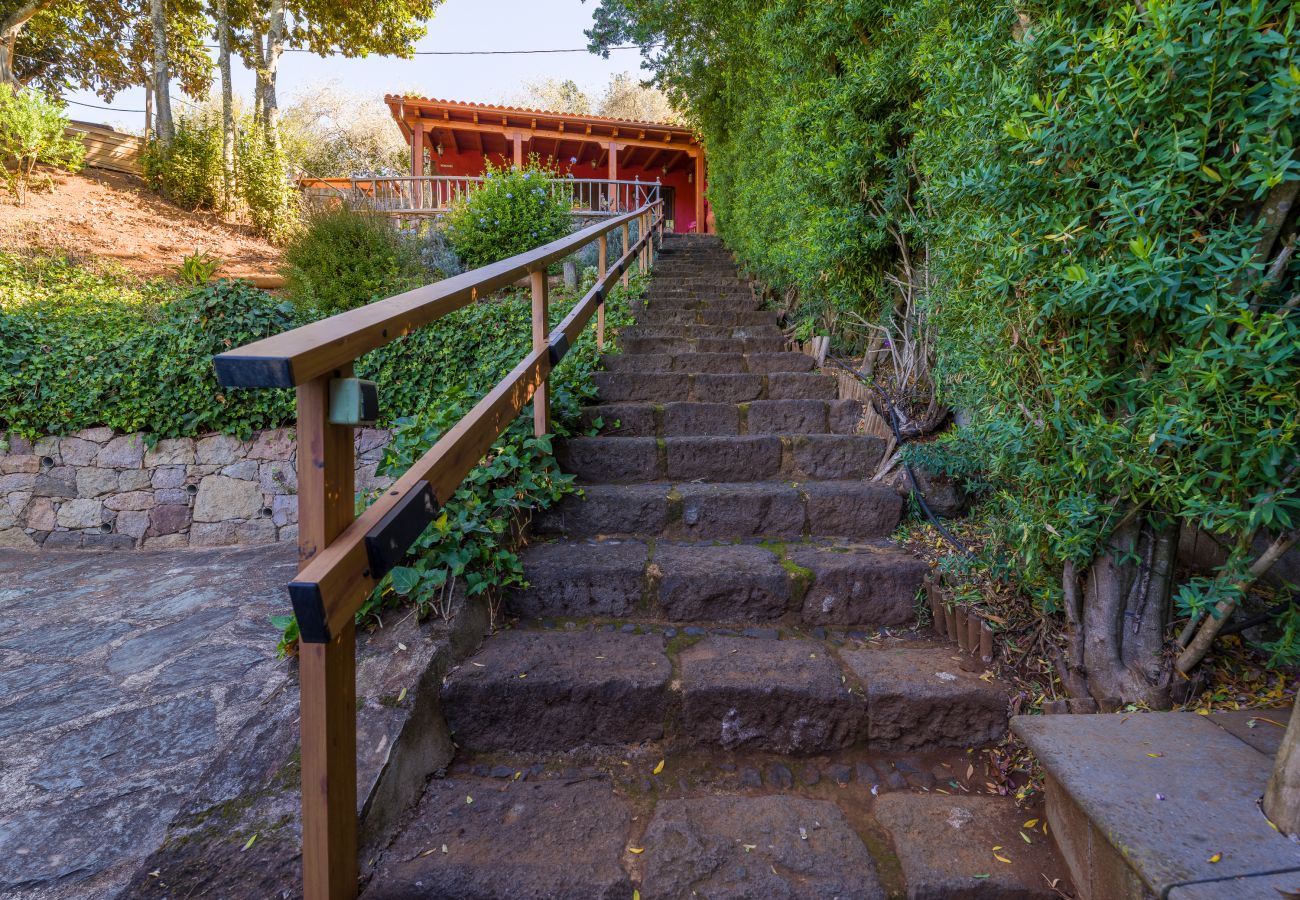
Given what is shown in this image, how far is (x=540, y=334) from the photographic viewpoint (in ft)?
8.27

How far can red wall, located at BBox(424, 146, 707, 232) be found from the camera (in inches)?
633

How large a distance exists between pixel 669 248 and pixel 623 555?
7.47 metres

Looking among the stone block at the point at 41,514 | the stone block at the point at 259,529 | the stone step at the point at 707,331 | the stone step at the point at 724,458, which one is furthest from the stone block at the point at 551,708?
the stone block at the point at 41,514

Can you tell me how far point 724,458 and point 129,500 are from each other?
464 centimetres

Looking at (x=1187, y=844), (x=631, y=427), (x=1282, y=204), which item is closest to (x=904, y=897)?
(x=1187, y=844)

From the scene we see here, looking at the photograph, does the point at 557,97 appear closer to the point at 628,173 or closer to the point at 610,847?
the point at 628,173

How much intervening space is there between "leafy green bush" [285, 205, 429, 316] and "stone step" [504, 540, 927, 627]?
5.12 m

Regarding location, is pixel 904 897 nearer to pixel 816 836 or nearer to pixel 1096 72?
pixel 816 836

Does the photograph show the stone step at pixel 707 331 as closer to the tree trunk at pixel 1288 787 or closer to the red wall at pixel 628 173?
the tree trunk at pixel 1288 787

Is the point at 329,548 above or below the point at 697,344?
below

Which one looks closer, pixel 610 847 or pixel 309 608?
pixel 309 608

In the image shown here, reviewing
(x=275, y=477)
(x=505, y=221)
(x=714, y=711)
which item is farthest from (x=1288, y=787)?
(x=505, y=221)

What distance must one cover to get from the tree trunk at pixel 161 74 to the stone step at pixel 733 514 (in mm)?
12467

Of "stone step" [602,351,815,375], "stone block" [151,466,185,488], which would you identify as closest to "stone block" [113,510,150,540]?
"stone block" [151,466,185,488]
